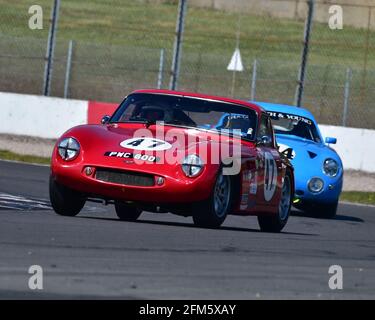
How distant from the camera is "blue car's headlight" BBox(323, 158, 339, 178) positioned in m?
14.7

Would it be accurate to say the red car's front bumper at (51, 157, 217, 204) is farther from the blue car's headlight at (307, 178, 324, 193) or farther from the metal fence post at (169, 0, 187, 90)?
the metal fence post at (169, 0, 187, 90)

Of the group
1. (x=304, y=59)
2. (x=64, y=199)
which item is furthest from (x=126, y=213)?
(x=304, y=59)

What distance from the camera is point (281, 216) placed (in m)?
11.9

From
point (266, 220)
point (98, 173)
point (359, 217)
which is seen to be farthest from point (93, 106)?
point (98, 173)

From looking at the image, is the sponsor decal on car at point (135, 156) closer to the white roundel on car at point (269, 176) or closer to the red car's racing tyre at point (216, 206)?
the red car's racing tyre at point (216, 206)

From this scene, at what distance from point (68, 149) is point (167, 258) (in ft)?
7.83

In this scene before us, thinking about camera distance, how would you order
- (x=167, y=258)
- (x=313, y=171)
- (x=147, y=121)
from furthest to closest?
(x=313, y=171) → (x=147, y=121) → (x=167, y=258)

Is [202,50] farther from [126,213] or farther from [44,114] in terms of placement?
[126,213]

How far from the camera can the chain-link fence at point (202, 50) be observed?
30.0 metres

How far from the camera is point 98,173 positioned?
399 inches

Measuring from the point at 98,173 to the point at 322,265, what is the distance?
2.28m

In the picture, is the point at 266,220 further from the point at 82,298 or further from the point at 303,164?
the point at 82,298

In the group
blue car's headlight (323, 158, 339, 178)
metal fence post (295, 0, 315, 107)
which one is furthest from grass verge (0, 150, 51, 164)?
blue car's headlight (323, 158, 339, 178)
